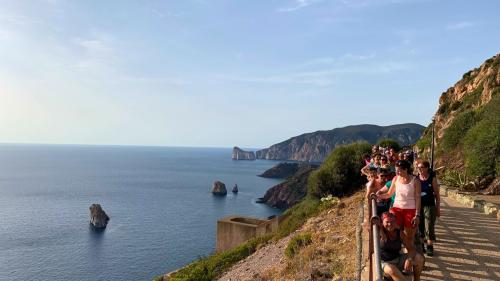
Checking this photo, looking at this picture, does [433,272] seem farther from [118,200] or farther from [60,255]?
[118,200]

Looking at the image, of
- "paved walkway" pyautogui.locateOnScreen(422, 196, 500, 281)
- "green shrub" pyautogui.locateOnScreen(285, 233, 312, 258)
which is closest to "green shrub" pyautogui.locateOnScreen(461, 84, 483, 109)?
"paved walkway" pyautogui.locateOnScreen(422, 196, 500, 281)

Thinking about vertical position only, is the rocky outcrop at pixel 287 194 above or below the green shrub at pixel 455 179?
below

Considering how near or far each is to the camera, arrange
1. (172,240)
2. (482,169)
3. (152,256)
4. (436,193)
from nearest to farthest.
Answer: (436,193) < (482,169) < (152,256) < (172,240)

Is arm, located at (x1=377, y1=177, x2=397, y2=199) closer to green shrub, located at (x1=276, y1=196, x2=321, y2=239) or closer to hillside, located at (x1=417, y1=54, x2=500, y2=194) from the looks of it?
hillside, located at (x1=417, y1=54, x2=500, y2=194)

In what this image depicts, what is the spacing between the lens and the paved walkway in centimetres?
639

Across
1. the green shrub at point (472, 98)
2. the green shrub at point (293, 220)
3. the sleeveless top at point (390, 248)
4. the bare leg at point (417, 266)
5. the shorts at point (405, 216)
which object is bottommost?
the green shrub at point (293, 220)

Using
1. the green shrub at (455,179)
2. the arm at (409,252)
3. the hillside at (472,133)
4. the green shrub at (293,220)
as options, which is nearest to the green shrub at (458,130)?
the hillside at (472,133)

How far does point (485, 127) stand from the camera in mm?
17828

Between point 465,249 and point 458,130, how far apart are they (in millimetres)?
17806

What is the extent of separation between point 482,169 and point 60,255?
46.6 metres

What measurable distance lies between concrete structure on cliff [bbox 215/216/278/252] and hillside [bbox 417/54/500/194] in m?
10.4

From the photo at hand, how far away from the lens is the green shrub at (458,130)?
75.2ft

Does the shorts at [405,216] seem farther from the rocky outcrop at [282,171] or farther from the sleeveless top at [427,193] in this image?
the rocky outcrop at [282,171]

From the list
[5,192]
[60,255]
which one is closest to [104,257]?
[60,255]
